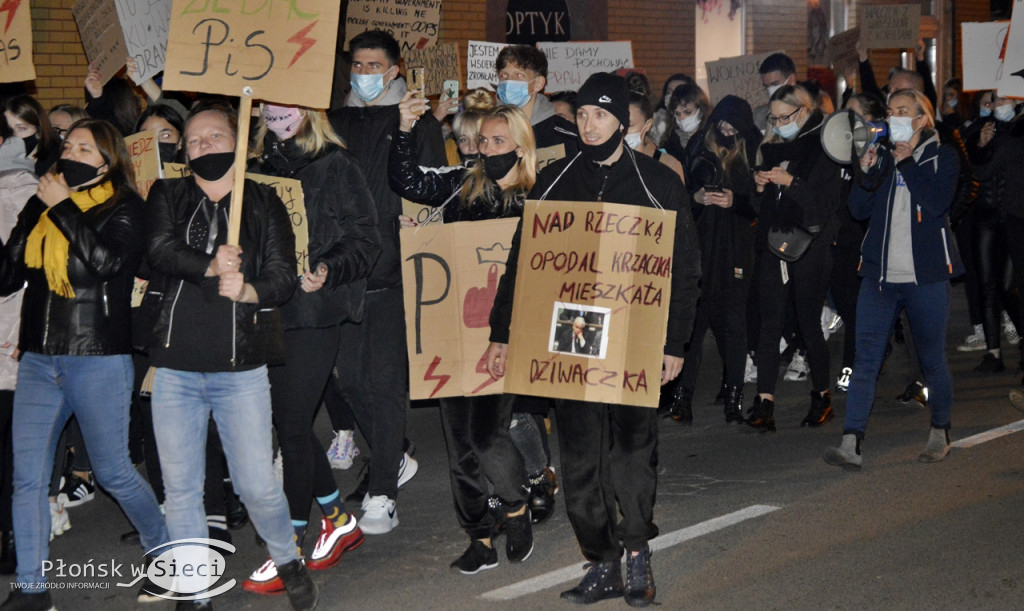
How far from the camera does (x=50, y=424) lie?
4871mm

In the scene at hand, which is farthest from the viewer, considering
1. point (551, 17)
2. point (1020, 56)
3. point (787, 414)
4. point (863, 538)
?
point (551, 17)

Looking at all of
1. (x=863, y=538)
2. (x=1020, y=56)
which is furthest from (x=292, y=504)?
(x=1020, y=56)

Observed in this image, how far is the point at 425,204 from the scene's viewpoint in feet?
19.6

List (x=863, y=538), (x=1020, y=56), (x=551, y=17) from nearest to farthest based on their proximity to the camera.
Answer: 1. (x=863, y=538)
2. (x=1020, y=56)
3. (x=551, y=17)

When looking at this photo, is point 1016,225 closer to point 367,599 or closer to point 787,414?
point 787,414

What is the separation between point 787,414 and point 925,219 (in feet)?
7.07

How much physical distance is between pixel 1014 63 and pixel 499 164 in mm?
4061

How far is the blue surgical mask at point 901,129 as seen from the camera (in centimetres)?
693

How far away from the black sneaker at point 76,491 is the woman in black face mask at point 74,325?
186 cm

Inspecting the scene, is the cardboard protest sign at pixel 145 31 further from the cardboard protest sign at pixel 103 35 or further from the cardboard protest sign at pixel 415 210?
the cardboard protest sign at pixel 415 210

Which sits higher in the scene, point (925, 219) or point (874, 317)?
point (925, 219)

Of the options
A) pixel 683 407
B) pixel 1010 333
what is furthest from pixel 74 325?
pixel 1010 333

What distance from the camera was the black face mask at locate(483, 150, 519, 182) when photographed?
218 inches

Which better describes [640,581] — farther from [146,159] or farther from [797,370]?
[797,370]
